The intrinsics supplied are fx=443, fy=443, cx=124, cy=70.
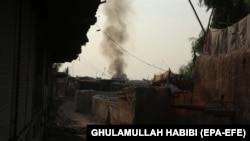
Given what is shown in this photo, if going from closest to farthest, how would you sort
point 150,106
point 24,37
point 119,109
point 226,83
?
point 24,37 < point 226,83 < point 150,106 < point 119,109

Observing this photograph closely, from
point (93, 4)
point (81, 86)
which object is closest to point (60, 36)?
point (93, 4)

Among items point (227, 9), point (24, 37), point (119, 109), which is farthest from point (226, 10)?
point (24, 37)

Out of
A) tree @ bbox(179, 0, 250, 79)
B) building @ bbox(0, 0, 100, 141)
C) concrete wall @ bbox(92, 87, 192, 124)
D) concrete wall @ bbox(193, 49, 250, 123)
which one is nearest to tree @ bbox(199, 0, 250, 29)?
tree @ bbox(179, 0, 250, 79)

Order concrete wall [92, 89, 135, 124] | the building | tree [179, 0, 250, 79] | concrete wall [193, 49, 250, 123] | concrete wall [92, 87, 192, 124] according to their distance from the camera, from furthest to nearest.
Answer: tree [179, 0, 250, 79] < concrete wall [92, 89, 135, 124] < concrete wall [92, 87, 192, 124] < concrete wall [193, 49, 250, 123] < the building

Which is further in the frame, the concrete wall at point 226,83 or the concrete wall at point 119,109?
the concrete wall at point 119,109

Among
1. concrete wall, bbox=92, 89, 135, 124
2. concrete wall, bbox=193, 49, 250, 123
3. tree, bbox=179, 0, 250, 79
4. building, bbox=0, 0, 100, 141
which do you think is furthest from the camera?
tree, bbox=179, 0, 250, 79

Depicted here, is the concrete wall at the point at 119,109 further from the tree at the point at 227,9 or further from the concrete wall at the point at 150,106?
the tree at the point at 227,9

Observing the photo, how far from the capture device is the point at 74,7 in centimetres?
673

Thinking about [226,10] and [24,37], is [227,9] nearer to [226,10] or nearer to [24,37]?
[226,10]

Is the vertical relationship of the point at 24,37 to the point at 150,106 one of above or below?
above

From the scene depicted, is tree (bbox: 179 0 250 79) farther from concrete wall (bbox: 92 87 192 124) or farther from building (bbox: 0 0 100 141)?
building (bbox: 0 0 100 141)

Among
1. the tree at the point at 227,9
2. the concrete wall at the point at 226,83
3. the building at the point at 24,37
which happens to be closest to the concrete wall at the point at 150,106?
the concrete wall at the point at 226,83

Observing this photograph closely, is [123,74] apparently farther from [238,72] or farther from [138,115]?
[238,72]

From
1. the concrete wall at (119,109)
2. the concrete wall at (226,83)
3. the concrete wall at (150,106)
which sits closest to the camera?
the concrete wall at (226,83)
